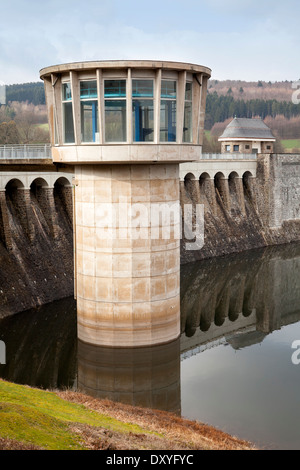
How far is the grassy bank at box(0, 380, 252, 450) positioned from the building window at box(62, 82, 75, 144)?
1077 centimetres

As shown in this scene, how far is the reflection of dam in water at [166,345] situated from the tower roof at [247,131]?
25.4 metres

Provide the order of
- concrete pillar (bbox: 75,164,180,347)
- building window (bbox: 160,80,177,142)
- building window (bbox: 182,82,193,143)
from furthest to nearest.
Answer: building window (bbox: 182,82,193,143)
concrete pillar (bbox: 75,164,180,347)
building window (bbox: 160,80,177,142)

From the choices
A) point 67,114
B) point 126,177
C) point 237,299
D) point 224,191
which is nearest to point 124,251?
point 126,177

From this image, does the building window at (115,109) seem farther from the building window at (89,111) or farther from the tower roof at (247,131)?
the tower roof at (247,131)

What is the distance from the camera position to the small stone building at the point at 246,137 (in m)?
70.5

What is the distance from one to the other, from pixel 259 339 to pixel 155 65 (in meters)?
16.0

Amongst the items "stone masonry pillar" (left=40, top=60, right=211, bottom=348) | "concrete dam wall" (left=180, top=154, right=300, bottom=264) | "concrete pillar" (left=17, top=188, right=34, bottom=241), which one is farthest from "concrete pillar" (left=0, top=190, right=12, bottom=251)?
"concrete dam wall" (left=180, top=154, right=300, bottom=264)

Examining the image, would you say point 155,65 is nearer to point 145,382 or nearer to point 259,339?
point 145,382

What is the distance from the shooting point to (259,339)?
3084 centimetres

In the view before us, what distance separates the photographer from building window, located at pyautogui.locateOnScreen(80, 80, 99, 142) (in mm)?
23453

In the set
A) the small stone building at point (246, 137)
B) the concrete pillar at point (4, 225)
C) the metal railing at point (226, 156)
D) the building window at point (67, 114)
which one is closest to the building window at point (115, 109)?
the building window at point (67, 114)

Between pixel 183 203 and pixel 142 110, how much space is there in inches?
1156

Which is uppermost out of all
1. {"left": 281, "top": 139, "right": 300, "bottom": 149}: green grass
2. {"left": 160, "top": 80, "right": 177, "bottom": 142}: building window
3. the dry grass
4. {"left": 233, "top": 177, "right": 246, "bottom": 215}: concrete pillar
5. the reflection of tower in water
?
{"left": 160, "top": 80, "right": 177, "bottom": 142}: building window

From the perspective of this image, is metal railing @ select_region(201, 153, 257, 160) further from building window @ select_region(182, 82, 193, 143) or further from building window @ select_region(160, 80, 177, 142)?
building window @ select_region(160, 80, 177, 142)
